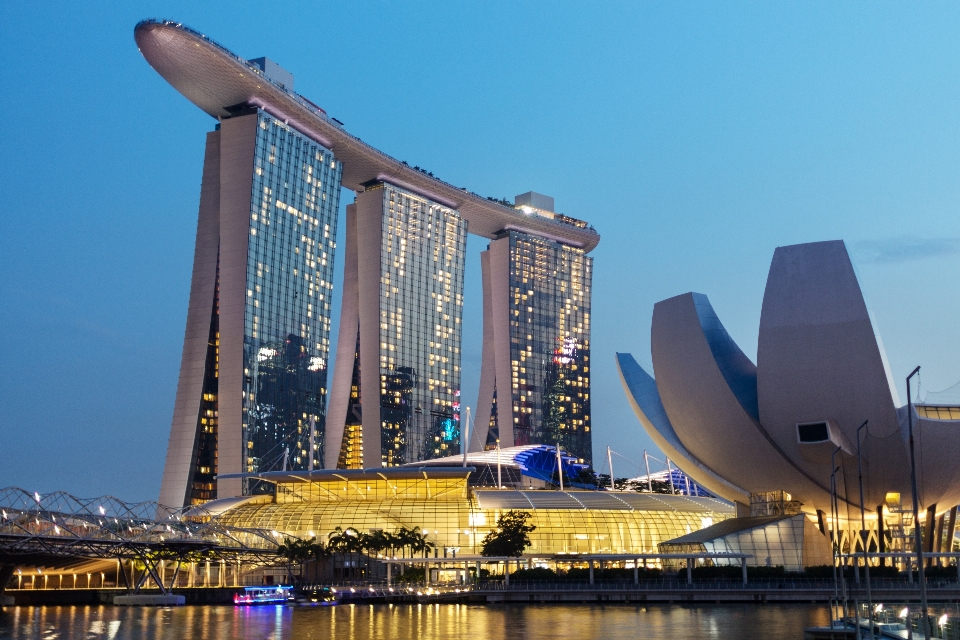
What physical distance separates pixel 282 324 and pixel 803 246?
272ft

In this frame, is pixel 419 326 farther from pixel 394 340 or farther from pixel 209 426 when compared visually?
pixel 209 426

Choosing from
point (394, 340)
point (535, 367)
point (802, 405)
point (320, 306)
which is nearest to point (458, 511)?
point (802, 405)

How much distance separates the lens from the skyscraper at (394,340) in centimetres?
16150

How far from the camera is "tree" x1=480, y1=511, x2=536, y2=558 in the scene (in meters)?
90.5

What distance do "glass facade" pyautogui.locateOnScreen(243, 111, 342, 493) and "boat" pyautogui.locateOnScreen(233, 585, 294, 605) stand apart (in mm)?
45968

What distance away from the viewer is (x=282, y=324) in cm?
13738

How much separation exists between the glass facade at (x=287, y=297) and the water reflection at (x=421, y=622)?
59.2 metres

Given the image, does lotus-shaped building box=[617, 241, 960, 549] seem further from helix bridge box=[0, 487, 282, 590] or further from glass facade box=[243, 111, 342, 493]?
glass facade box=[243, 111, 342, 493]

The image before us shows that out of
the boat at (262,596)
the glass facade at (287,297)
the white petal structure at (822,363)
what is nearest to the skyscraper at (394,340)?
the glass facade at (287,297)

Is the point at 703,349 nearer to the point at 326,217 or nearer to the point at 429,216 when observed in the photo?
the point at 326,217

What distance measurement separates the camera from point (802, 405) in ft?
228

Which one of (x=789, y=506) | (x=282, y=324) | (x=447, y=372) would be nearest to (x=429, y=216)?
(x=447, y=372)

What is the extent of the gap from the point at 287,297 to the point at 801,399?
273ft

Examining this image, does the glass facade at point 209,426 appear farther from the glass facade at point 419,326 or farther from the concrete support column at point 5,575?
the concrete support column at point 5,575
